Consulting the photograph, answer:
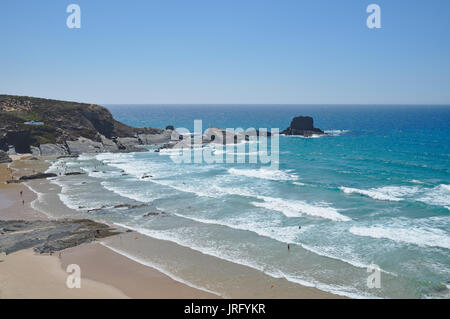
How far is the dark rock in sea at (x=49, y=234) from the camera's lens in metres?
24.5

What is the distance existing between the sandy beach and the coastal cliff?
166ft

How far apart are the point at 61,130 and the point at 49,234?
55532 millimetres

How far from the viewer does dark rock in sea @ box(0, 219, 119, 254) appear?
24.5 m

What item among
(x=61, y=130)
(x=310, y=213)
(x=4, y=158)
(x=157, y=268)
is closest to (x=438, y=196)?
(x=310, y=213)

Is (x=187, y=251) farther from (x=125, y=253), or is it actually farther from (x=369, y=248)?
(x=369, y=248)

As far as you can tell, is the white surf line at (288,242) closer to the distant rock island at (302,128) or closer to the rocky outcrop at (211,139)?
the rocky outcrop at (211,139)

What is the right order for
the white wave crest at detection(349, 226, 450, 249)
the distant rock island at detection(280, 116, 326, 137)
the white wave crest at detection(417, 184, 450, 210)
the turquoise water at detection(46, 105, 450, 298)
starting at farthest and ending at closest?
the distant rock island at detection(280, 116, 326, 137)
the white wave crest at detection(417, 184, 450, 210)
the white wave crest at detection(349, 226, 450, 249)
the turquoise water at detection(46, 105, 450, 298)

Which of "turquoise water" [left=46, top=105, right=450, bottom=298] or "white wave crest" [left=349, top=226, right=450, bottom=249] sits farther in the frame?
"white wave crest" [left=349, top=226, right=450, bottom=249]

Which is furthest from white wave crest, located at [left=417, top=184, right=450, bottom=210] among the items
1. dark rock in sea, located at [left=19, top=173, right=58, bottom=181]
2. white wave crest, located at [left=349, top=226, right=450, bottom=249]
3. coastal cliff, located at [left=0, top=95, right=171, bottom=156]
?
coastal cliff, located at [left=0, top=95, right=171, bottom=156]

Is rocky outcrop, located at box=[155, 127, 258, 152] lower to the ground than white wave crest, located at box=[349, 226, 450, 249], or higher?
higher

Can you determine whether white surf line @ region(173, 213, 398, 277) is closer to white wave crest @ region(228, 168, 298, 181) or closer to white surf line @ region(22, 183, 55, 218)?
white surf line @ region(22, 183, 55, 218)

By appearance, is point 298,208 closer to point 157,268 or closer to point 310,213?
point 310,213

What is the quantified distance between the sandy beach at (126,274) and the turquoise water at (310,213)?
4.40ft
